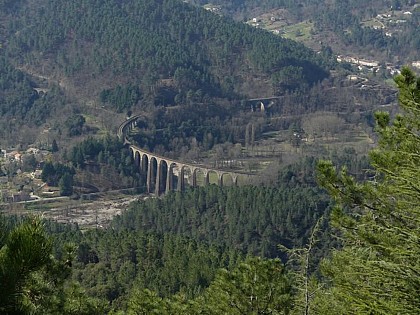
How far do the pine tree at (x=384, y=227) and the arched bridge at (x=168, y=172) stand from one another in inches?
1313

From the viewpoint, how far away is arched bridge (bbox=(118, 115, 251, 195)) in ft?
135

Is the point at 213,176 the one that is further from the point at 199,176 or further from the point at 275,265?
the point at 275,265

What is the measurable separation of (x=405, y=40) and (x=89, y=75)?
39.5 meters

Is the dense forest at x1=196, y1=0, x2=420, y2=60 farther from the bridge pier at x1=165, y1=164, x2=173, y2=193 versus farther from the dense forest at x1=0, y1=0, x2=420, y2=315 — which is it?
the bridge pier at x1=165, y1=164, x2=173, y2=193

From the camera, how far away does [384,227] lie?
197 inches

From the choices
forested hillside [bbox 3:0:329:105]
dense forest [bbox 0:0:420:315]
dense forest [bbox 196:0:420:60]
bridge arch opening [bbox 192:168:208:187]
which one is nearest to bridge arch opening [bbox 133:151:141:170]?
dense forest [bbox 0:0:420:315]

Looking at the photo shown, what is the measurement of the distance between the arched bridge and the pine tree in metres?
33.3

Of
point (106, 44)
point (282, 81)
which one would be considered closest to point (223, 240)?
point (282, 81)

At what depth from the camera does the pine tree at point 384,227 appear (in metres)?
4.33

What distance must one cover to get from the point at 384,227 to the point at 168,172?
38.8 m

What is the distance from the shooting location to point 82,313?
227 inches

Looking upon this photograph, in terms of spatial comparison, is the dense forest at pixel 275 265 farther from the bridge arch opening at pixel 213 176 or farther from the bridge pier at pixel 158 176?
the bridge pier at pixel 158 176

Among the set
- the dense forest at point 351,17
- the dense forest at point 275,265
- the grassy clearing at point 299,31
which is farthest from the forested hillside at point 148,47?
the dense forest at point 275,265

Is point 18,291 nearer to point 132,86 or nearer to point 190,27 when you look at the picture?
point 132,86
